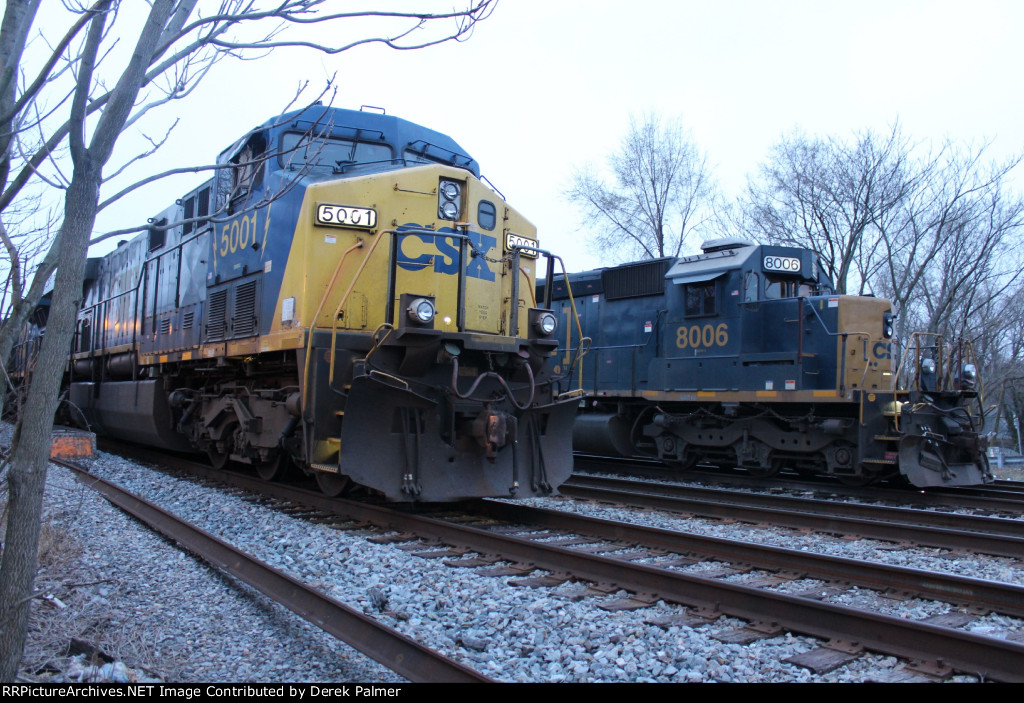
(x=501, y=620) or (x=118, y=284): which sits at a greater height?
(x=118, y=284)

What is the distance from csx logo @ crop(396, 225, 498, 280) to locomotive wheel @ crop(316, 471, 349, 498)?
2.07 metres

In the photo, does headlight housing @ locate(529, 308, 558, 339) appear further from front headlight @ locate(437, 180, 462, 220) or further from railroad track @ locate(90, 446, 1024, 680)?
railroad track @ locate(90, 446, 1024, 680)

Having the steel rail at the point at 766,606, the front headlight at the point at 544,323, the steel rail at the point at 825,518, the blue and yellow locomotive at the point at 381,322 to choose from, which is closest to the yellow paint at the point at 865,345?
the steel rail at the point at 825,518

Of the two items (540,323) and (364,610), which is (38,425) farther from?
(540,323)

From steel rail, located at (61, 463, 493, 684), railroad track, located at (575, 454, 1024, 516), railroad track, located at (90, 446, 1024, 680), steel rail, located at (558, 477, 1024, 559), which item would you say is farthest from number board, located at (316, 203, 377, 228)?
railroad track, located at (575, 454, 1024, 516)

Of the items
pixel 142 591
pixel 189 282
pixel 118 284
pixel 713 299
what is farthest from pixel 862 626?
pixel 118 284

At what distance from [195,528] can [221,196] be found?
391 centimetres

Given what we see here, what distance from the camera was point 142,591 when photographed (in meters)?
4.52

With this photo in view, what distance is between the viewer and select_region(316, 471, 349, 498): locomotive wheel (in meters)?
6.91

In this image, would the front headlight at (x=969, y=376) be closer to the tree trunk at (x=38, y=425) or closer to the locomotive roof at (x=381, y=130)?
the locomotive roof at (x=381, y=130)

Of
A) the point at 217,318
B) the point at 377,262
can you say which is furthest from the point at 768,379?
the point at 217,318

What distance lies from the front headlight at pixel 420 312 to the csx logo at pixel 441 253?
66cm

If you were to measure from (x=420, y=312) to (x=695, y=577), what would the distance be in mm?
2880

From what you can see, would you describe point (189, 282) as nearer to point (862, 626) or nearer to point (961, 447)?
point (862, 626)
